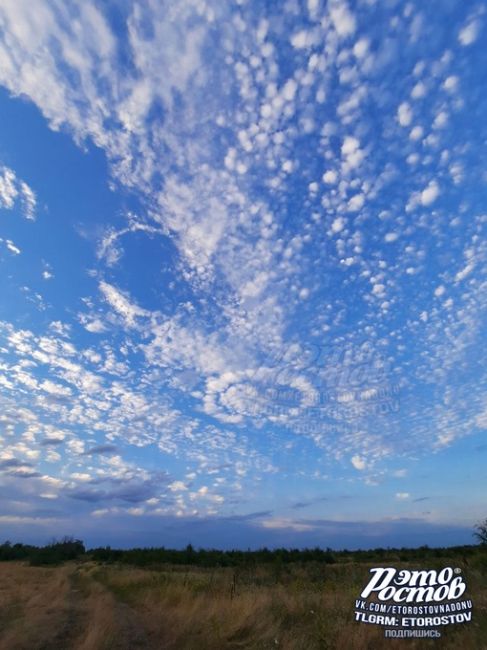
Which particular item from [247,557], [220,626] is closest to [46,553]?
[247,557]

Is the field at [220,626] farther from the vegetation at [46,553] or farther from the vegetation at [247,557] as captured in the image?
the vegetation at [46,553]

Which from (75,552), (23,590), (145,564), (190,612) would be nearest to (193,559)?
(145,564)

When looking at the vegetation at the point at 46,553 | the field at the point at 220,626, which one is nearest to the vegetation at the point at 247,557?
the vegetation at the point at 46,553

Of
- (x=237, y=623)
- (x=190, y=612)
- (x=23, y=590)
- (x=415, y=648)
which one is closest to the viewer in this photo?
(x=415, y=648)

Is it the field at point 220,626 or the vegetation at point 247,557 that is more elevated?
the vegetation at point 247,557

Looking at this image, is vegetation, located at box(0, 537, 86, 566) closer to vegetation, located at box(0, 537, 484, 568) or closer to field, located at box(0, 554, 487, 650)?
vegetation, located at box(0, 537, 484, 568)

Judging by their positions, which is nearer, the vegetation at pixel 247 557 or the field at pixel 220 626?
the field at pixel 220 626

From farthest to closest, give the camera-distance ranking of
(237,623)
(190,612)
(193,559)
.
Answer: (193,559) < (190,612) < (237,623)

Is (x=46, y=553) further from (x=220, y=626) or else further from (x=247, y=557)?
(x=220, y=626)

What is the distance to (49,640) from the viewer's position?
12.8 meters

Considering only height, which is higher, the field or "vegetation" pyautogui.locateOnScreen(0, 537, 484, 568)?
"vegetation" pyautogui.locateOnScreen(0, 537, 484, 568)

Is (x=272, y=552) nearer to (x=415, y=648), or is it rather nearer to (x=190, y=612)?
(x=190, y=612)

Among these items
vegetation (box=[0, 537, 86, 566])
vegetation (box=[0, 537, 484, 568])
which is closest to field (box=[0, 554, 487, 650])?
vegetation (box=[0, 537, 484, 568])

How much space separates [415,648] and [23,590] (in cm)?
2954
